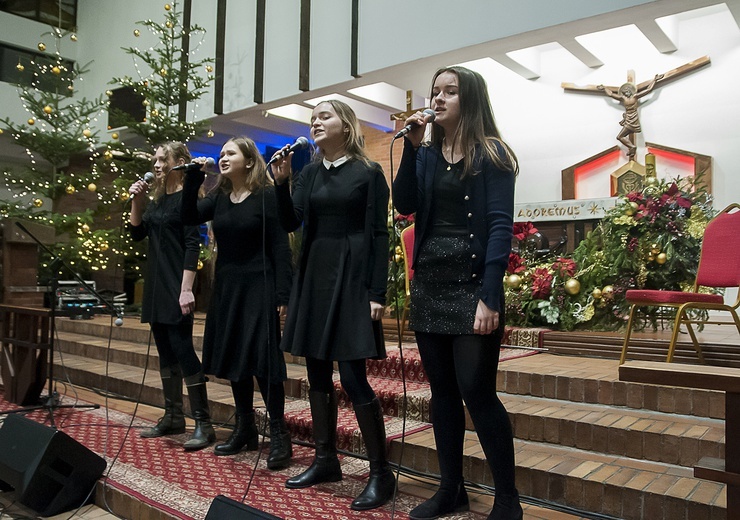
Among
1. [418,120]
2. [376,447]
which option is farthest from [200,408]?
[418,120]

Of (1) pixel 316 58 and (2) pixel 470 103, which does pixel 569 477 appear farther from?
(1) pixel 316 58

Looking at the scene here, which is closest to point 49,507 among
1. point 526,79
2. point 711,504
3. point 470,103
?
point 470,103

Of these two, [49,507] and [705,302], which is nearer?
[49,507]

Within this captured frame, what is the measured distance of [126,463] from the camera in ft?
9.37

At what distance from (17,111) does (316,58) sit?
560 cm

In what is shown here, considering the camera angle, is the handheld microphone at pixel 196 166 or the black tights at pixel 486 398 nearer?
the black tights at pixel 486 398

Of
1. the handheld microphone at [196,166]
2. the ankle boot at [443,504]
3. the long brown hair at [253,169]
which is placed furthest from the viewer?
the long brown hair at [253,169]

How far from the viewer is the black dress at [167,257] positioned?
3078 mm

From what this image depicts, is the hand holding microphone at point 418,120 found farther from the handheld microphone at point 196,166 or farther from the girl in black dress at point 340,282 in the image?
the handheld microphone at point 196,166

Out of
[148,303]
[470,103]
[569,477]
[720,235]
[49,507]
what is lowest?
[49,507]

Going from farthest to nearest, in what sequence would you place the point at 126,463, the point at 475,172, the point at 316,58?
the point at 316,58, the point at 126,463, the point at 475,172

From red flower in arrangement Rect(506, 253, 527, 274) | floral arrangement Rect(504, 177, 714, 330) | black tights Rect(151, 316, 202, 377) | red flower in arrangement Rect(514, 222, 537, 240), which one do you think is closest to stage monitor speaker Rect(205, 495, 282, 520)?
black tights Rect(151, 316, 202, 377)

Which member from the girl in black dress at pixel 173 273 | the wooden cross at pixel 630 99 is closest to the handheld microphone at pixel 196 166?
the girl in black dress at pixel 173 273

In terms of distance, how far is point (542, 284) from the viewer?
185 inches
